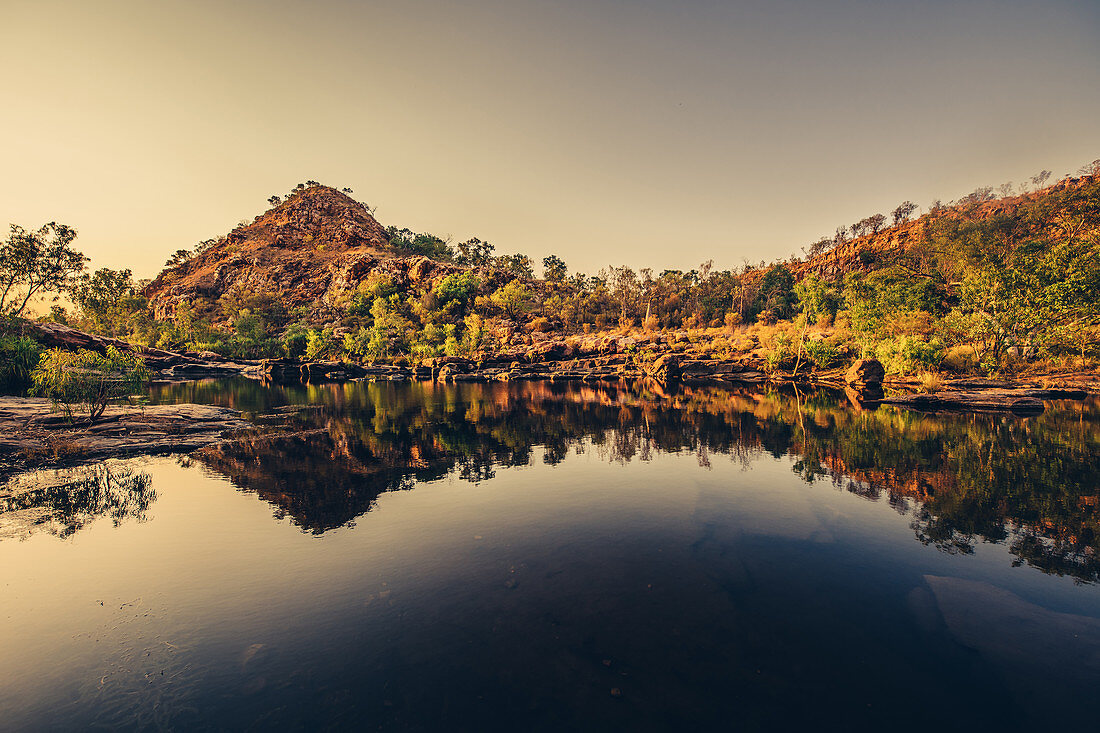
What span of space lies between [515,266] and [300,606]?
158552mm

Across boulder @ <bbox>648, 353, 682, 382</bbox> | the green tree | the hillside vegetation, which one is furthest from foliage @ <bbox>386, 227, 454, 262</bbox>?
boulder @ <bbox>648, 353, 682, 382</bbox>

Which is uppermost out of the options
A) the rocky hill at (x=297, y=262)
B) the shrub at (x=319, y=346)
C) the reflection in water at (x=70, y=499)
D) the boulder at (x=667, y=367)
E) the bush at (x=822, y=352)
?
the rocky hill at (x=297, y=262)

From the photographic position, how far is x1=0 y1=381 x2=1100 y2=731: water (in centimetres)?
604

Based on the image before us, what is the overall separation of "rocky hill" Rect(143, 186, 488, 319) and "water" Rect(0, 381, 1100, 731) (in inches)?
5177

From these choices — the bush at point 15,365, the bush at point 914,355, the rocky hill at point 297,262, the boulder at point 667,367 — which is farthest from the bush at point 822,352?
the rocky hill at point 297,262

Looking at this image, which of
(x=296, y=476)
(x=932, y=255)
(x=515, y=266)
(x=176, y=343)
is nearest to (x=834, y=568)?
(x=296, y=476)

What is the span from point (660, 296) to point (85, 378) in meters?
109

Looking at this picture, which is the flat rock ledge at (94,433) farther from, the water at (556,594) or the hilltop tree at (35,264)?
the hilltop tree at (35,264)

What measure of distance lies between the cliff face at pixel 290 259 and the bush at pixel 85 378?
429 ft

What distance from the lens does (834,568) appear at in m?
10.2

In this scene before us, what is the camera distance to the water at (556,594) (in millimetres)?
6043

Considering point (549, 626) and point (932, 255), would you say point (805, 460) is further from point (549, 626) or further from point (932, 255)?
point (932, 255)

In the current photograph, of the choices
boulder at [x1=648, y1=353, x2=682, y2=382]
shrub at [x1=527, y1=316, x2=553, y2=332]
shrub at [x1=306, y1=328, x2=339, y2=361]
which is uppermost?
shrub at [x1=527, y1=316, x2=553, y2=332]

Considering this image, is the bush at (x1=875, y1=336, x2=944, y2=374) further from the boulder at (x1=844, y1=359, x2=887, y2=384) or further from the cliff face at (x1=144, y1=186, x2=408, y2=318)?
the cliff face at (x1=144, y1=186, x2=408, y2=318)
